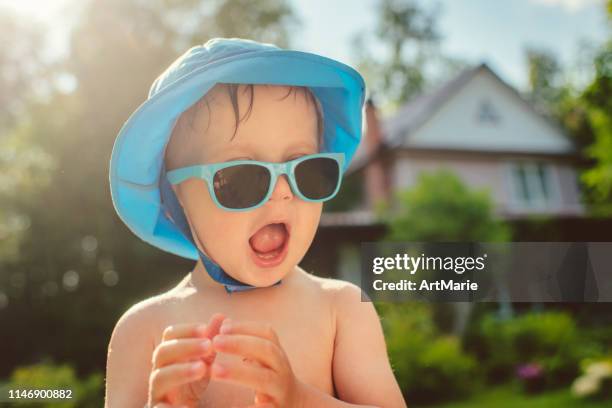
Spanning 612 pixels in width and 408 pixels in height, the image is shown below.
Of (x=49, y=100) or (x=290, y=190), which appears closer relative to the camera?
(x=290, y=190)

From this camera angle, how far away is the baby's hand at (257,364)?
0.43m

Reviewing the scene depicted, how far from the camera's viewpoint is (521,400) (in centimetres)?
361

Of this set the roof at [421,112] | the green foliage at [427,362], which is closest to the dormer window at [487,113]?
the roof at [421,112]

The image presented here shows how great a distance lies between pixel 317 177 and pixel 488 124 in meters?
7.55

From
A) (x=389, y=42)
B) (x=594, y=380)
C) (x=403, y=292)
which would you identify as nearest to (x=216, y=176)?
(x=403, y=292)

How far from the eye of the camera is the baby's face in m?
0.58

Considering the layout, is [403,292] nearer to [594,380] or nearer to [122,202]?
[122,202]

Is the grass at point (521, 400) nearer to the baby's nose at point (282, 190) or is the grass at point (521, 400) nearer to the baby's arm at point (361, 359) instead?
the baby's arm at point (361, 359)

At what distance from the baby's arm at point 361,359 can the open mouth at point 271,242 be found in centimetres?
11

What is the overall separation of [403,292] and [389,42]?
9.84 m

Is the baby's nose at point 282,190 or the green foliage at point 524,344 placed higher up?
the green foliage at point 524,344

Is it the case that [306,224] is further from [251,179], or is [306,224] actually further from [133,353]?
[133,353]

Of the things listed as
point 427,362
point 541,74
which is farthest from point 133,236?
point 541,74

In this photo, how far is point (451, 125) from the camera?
24.0ft
